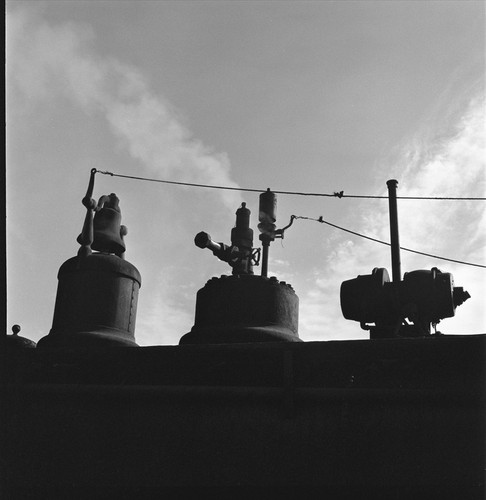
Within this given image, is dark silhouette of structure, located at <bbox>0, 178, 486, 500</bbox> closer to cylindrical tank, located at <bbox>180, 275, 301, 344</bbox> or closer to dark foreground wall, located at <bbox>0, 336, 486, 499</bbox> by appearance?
dark foreground wall, located at <bbox>0, 336, 486, 499</bbox>

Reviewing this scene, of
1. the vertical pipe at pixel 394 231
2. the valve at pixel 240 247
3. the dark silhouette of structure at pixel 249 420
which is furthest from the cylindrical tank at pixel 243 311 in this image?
the dark silhouette of structure at pixel 249 420

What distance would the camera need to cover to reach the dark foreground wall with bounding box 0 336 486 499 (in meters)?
3.21

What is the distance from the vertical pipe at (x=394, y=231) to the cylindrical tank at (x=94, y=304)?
320 cm

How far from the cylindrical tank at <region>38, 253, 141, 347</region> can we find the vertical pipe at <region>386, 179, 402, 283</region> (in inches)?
126

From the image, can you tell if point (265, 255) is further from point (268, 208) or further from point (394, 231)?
point (394, 231)

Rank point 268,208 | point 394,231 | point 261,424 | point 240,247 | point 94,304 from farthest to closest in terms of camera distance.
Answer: point 268,208 < point 240,247 < point 94,304 < point 394,231 < point 261,424

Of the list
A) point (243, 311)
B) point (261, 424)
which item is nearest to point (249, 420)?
point (261, 424)

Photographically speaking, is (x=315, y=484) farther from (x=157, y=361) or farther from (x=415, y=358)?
(x=157, y=361)

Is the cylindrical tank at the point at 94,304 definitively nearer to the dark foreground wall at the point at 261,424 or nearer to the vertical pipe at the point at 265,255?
the vertical pipe at the point at 265,255

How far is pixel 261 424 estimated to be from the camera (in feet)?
11.2

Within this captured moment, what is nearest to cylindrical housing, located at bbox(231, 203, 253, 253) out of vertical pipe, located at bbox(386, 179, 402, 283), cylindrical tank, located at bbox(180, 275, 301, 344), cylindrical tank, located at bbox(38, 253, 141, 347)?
cylindrical tank, located at bbox(180, 275, 301, 344)

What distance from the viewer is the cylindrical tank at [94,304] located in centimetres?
602

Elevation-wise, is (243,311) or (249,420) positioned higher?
(243,311)

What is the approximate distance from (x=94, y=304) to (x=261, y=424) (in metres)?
3.51
